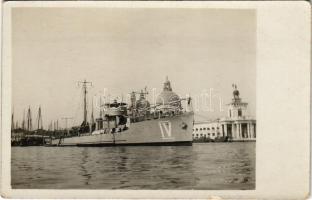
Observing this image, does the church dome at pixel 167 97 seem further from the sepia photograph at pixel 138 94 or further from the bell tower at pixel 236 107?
the bell tower at pixel 236 107

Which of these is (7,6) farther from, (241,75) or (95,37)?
(241,75)

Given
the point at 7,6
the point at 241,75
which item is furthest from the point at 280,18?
the point at 7,6

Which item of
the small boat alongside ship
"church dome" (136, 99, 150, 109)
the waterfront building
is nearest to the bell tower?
the waterfront building

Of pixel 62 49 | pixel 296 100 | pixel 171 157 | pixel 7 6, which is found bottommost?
pixel 171 157

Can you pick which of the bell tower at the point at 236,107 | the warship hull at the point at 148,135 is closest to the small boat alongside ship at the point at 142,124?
the warship hull at the point at 148,135

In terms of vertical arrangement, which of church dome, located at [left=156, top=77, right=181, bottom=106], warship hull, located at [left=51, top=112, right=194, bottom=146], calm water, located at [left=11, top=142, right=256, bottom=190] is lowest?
calm water, located at [left=11, top=142, right=256, bottom=190]

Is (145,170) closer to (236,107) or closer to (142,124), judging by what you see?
(142,124)

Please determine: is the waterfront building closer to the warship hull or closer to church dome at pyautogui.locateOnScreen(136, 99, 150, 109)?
the warship hull
